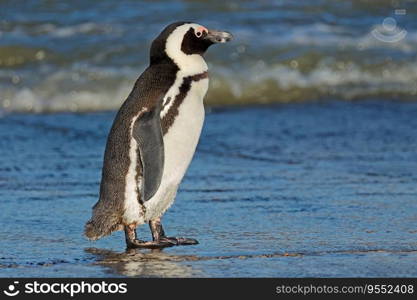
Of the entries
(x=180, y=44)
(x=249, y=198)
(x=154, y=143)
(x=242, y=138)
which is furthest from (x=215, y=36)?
(x=242, y=138)

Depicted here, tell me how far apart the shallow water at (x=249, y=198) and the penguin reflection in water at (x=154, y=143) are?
→ 17 cm

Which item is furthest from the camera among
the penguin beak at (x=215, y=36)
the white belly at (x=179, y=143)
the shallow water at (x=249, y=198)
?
the penguin beak at (x=215, y=36)

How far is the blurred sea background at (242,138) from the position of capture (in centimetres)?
513

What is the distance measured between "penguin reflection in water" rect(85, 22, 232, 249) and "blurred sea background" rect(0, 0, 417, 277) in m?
0.19

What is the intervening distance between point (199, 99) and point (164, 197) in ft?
1.68

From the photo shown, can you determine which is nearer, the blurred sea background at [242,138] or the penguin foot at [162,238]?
the blurred sea background at [242,138]

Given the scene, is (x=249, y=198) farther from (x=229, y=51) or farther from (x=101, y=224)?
(x=229, y=51)

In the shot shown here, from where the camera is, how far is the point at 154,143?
5.25m

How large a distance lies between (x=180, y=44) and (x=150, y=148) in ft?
1.89

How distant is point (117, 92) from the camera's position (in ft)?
37.6

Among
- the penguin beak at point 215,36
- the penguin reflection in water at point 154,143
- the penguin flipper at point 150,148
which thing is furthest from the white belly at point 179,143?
the penguin beak at point 215,36

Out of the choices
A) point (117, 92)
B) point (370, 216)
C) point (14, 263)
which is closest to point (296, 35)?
point (117, 92)

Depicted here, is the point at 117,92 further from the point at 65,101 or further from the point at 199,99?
the point at 199,99

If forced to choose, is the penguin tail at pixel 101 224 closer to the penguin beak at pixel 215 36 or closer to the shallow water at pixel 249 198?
the shallow water at pixel 249 198
